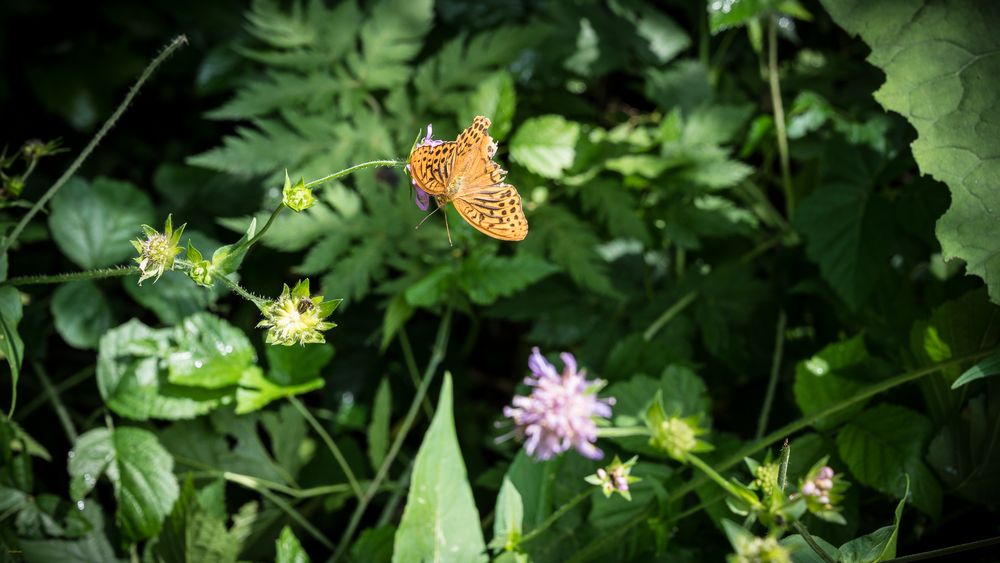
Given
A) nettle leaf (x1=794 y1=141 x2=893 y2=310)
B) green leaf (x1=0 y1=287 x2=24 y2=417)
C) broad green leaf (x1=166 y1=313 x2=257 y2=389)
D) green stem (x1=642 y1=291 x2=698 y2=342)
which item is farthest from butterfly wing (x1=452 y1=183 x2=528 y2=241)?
nettle leaf (x1=794 y1=141 x2=893 y2=310)

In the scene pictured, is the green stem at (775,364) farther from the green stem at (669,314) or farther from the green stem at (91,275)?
the green stem at (91,275)

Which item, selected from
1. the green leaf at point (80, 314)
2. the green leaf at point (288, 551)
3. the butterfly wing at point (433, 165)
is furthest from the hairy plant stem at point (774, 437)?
the green leaf at point (80, 314)

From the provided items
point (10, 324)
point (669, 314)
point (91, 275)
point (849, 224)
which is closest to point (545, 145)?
point (669, 314)

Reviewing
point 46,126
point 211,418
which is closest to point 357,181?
point 211,418

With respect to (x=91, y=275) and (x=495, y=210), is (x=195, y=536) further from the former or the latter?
(x=495, y=210)

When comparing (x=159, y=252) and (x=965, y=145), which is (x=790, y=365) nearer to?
(x=965, y=145)

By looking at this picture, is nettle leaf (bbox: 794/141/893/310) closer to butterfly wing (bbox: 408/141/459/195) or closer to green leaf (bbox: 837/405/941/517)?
green leaf (bbox: 837/405/941/517)
